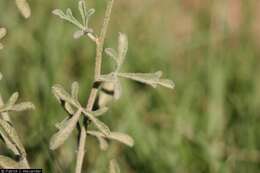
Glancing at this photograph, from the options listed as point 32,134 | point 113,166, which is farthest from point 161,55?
point 113,166

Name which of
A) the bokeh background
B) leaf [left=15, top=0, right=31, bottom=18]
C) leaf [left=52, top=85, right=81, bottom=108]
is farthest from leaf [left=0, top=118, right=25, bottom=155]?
the bokeh background

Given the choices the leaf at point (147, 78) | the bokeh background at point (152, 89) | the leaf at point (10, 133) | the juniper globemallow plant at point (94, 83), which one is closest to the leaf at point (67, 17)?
the juniper globemallow plant at point (94, 83)

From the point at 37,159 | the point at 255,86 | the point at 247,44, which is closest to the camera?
the point at 37,159

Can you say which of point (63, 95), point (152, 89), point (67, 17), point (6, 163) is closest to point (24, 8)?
point (67, 17)

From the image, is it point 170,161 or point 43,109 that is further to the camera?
point 43,109

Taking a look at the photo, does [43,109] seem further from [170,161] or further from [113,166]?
[113,166]


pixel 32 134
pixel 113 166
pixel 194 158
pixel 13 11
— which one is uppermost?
pixel 13 11

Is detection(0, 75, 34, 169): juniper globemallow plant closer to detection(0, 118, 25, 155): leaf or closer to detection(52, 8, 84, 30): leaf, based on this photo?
detection(0, 118, 25, 155): leaf

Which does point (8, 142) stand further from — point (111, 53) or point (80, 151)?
point (111, 53)
